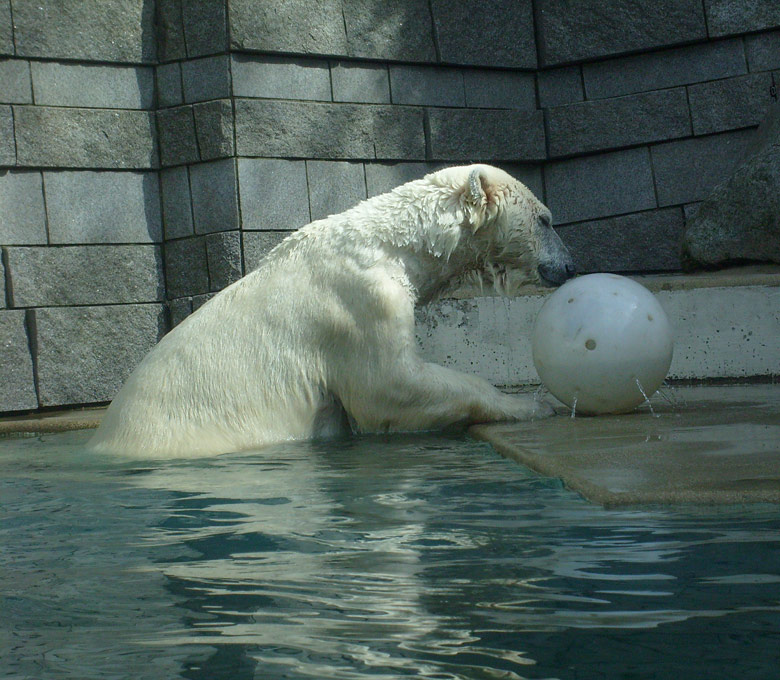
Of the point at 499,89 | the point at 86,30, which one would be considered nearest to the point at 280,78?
the point at 86,30

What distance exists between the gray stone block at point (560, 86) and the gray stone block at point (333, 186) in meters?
2.10

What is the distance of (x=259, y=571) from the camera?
2385 mm

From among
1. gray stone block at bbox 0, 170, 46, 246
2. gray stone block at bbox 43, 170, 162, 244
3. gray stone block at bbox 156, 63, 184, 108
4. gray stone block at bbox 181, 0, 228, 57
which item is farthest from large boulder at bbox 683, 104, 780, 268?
gray stone block at bbox 0, 170, 46, 246

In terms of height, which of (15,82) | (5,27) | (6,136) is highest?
(5,27)

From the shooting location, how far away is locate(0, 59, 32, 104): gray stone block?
7457mm

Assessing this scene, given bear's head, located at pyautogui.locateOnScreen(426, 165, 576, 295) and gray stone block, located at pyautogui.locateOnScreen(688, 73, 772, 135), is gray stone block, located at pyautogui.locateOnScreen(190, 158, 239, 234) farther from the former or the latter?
gray stone block, located at pyautogui.locateOnScreen(688, 73, 772, 135)

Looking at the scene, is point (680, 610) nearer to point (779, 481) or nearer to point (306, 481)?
point (779, 481)

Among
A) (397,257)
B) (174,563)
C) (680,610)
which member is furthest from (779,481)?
(397,257)

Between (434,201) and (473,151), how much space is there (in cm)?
388

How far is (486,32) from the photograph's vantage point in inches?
354

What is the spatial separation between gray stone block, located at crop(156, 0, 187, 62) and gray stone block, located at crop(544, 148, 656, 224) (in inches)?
138

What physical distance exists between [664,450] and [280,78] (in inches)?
211

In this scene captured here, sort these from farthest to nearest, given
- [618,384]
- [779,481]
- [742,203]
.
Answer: [742,203] → [618,384] → [779,481]

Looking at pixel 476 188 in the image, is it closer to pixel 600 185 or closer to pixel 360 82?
pixel 360 82
